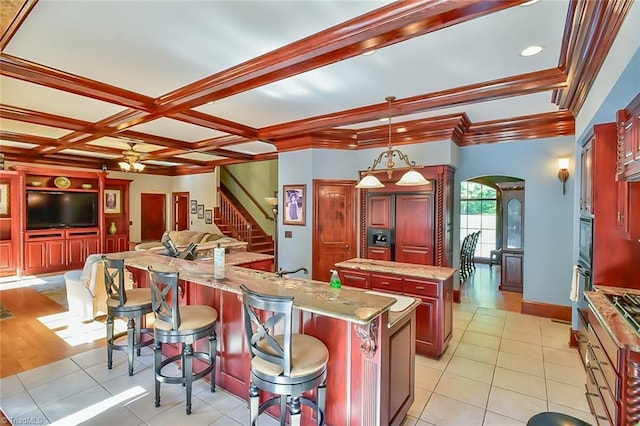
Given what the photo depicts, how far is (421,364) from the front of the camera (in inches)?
128

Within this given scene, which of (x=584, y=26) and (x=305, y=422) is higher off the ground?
(x=584, y=26)

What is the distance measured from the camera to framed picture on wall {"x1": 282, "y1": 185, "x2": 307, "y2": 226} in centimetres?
557

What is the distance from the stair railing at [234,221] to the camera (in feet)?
30.0

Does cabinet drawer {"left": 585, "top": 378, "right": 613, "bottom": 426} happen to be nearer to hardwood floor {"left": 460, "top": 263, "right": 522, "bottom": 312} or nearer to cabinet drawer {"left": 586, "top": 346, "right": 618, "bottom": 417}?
cabinet drawer {"left": 586, "top": 346, "right": 618, "bottom": 417}

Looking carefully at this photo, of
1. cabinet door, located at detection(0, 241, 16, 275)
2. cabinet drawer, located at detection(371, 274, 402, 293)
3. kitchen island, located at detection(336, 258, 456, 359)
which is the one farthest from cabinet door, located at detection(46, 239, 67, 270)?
cabinet drawer, located at detection(371, 274, 402, 293)

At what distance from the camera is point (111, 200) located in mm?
9094

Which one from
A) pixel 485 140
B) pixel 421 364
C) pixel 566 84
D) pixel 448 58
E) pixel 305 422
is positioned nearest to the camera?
pixel 305 422

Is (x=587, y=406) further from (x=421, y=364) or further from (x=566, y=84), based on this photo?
(x=566, y=84)

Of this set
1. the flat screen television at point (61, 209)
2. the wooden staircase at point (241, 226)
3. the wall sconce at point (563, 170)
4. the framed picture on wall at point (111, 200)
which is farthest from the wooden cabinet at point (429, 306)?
the framed picture on wall at point (111, 200)

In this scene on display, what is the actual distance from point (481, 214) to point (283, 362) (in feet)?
32.5

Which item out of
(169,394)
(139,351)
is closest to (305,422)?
(169,394)

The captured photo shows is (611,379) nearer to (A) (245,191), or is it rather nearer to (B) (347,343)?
(B) (347,343)

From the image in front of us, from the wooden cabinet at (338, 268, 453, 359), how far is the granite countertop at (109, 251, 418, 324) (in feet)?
3.22

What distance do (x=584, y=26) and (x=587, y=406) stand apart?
9.53 feet
